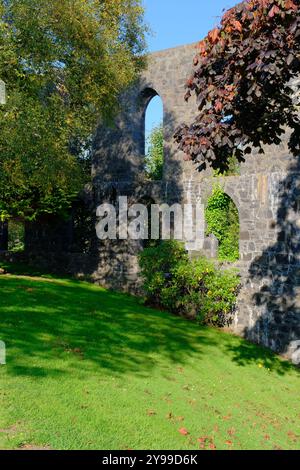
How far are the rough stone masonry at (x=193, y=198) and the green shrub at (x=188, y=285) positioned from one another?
50cm

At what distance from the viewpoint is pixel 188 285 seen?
15.4 metres

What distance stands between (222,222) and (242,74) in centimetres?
898

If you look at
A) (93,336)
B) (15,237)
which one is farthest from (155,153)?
(93,336)

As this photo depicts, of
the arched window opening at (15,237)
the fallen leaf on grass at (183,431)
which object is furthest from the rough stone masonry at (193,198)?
the arched window opening at (15,237)

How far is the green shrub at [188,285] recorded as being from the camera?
570 inches

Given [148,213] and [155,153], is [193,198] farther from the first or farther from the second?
[155,153]

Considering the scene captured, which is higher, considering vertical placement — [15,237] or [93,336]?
[15,237]

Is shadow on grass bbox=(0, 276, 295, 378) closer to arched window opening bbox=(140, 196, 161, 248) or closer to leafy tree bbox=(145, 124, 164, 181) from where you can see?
arched window opening bbox=(140, 196, 161, 248)

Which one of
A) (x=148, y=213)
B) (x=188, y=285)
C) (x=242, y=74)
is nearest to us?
(x=242, y=74)

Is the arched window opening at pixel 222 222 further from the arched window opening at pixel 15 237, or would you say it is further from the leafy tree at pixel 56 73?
the arched window opening at pixel 15 237

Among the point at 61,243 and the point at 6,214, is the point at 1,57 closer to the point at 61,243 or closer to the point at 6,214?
the point at 6,214

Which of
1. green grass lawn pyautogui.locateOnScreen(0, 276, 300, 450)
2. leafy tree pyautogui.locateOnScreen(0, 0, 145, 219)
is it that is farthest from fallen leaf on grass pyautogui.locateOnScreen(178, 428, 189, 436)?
leafy tree pyautogui.locateOnScreen(0, 0, 145, 219)
